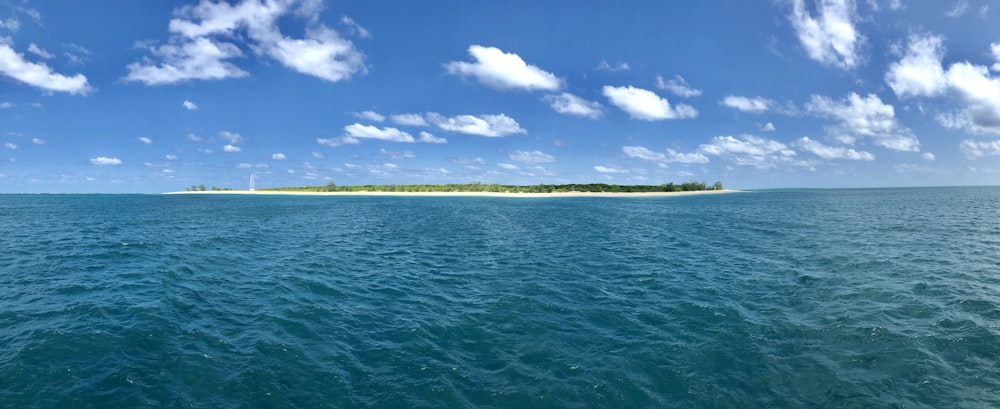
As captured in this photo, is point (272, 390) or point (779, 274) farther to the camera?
point (779, 274)

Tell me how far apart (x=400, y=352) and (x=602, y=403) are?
7.24 metres

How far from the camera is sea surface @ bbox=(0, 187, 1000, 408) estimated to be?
12258 mm

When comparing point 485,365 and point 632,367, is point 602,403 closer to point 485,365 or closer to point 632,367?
point 632,367

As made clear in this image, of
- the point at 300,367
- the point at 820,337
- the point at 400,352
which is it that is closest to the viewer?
the point at 300,367

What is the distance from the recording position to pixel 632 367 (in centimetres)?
1378

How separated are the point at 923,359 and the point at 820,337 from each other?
9.15 feet

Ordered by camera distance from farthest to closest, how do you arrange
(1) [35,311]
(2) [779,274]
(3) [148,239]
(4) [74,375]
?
(3) [148,239] → (2) [779,274] → (1) [35,311] → (4) [74,375]

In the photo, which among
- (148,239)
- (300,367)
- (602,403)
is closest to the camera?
(602,403)

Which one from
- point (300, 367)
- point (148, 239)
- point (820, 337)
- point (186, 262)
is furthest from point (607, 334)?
point (148, 239)

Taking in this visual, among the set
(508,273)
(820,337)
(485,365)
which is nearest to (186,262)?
(508,273)

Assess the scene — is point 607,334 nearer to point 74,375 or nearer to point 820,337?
point 820,337

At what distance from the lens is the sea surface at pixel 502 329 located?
12258mm

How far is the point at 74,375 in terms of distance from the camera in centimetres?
1302

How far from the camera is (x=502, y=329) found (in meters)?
17.5
